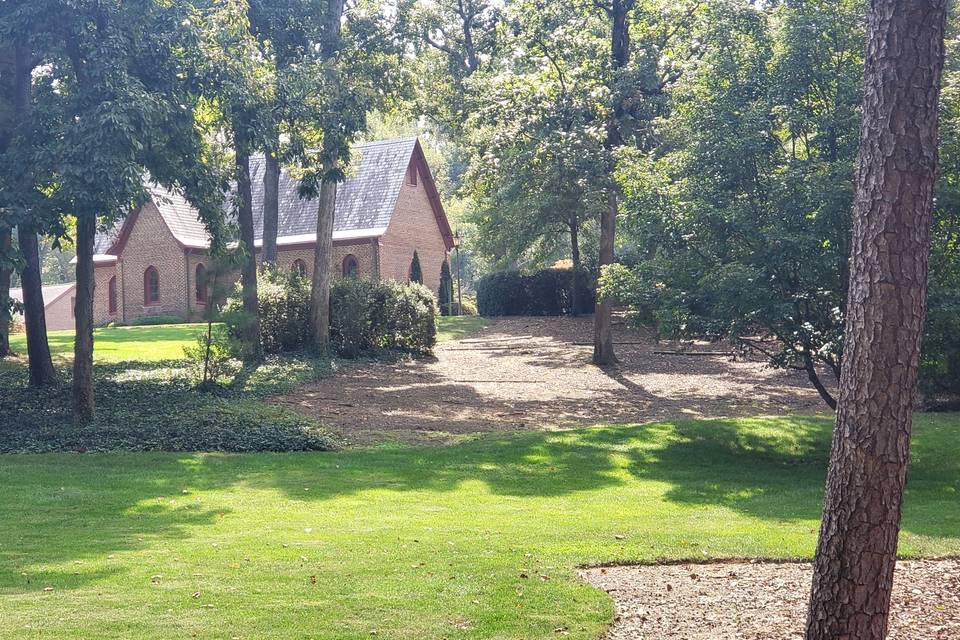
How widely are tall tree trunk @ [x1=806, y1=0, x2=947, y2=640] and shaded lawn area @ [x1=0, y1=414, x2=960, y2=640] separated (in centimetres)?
187

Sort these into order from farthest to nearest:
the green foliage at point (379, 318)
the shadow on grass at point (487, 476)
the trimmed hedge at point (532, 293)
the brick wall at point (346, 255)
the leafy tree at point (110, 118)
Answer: the brick wall at point (346, 255), the trimmed hedge at point (532, 293), the green foliage at point (379, 318), the leafy tree at point (110, 118), the shadow on grass at point (487, 476)

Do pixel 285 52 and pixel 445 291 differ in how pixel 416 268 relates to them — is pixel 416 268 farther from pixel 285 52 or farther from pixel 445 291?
pixel 285 52

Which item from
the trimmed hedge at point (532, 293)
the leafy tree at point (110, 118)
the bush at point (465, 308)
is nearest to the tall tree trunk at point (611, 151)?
the leafy tree at point (110, 118)

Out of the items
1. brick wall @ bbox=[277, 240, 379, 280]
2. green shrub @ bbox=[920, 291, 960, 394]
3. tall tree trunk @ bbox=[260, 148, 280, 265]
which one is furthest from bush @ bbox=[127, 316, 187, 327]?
green shrub @ bbox=[920, 291, 960, 394]

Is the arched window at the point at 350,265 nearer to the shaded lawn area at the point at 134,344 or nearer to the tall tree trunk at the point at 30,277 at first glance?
the shaded lawn area at the point at 134,344

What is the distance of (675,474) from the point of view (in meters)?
12.8

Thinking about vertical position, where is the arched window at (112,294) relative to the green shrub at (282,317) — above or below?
above

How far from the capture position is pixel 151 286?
4347cm

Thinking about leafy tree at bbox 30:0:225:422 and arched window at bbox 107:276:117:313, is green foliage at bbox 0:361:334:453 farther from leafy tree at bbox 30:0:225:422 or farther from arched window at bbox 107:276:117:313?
arched window at bbox 107:276:117:313

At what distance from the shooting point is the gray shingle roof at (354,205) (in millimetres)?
41428

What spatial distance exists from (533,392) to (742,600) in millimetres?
14457

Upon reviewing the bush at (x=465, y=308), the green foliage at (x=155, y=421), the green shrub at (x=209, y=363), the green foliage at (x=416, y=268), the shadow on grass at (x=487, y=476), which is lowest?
the shadow on grass at (x=487, y=476)

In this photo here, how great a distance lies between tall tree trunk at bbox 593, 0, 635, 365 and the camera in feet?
75.2

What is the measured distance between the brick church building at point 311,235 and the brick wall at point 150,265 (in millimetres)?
44
